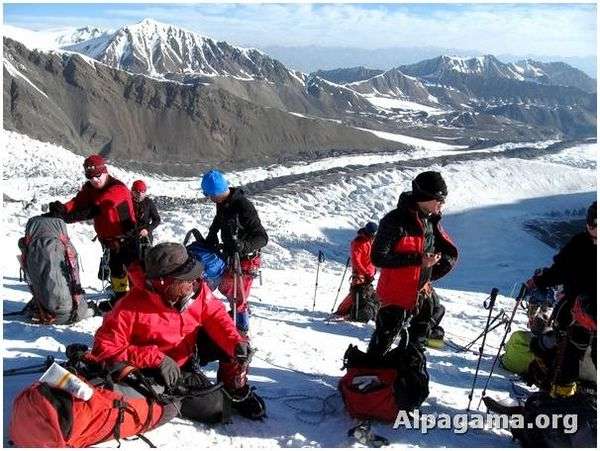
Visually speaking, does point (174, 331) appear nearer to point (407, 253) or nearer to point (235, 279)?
point (235, 279)

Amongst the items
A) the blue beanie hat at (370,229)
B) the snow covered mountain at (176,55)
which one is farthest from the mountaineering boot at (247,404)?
the snow covered mountain at (176,55)

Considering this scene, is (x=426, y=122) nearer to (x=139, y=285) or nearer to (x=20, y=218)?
(x=20, y=218)

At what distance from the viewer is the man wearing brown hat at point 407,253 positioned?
17.0ft

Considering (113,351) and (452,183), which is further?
(452,183)

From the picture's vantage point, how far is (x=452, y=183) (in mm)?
40938

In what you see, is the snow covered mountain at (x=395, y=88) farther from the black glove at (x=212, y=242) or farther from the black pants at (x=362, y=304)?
the black glove at (x=212, y=242)

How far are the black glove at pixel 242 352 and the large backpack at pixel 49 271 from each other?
3.22m

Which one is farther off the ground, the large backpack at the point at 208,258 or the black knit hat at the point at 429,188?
the black knit hat at the point at 429,188

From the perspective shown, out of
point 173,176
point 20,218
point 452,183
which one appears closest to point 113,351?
point 20,218

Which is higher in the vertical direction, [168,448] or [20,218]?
[168,448]

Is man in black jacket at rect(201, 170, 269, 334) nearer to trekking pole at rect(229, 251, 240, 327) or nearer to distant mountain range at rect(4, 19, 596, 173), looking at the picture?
trekking pole at rect(229, 251, 240, 327)

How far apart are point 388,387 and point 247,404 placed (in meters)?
1.22

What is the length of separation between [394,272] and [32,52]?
72023 mm

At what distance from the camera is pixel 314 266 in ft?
75.7
